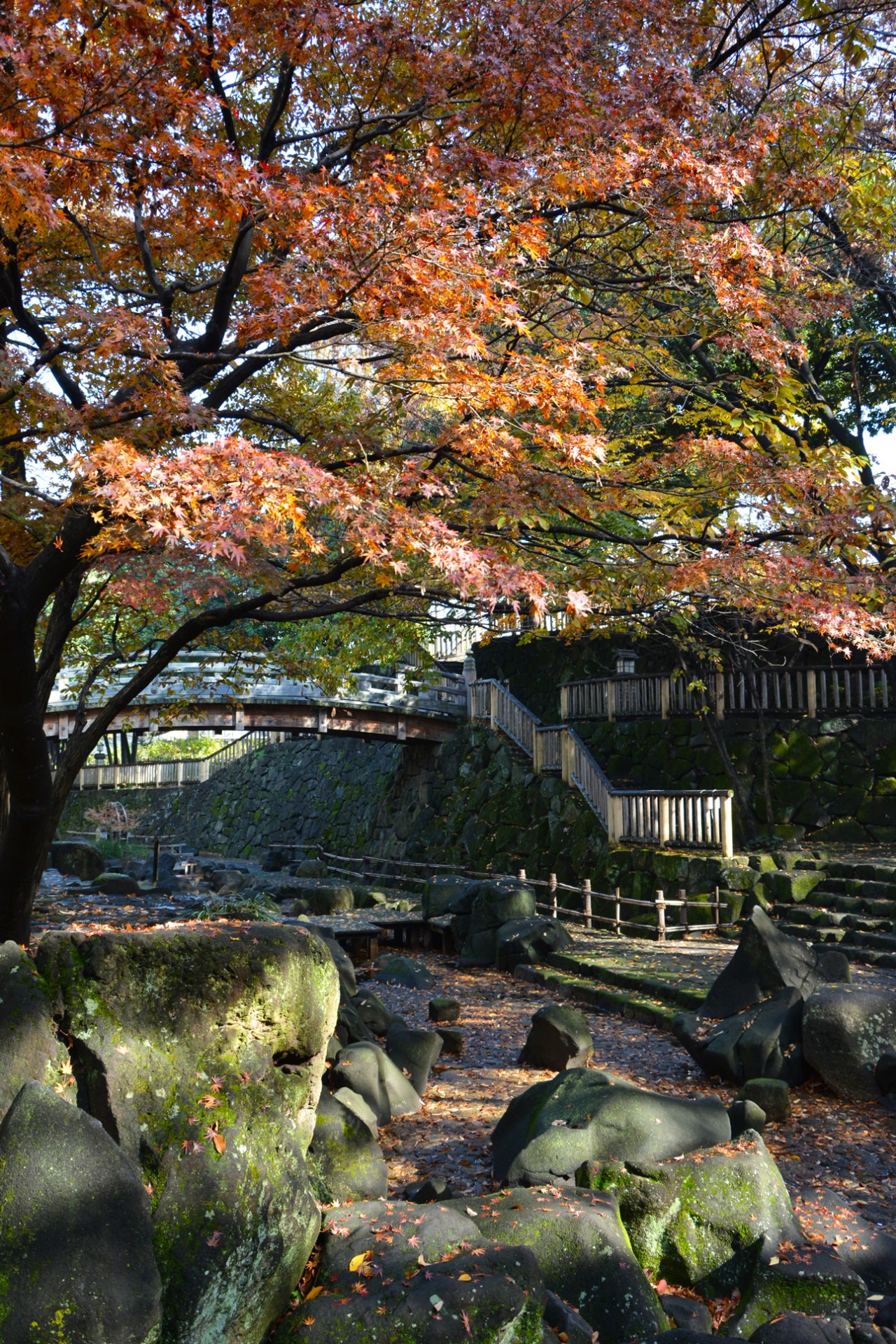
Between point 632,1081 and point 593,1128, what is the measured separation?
2620 mm

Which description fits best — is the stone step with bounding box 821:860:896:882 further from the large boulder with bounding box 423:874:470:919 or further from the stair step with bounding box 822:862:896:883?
the large boulder with bounding box 423:874:470:919

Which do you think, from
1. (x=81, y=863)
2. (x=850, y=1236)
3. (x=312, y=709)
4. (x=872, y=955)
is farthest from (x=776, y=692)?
(x=81, y=863)

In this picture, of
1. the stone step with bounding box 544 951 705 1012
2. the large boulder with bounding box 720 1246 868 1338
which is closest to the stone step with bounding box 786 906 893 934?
the stone step with bounding box 544 951 705 1012

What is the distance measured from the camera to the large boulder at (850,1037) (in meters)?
7.53

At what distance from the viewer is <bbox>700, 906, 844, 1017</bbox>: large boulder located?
8930mm

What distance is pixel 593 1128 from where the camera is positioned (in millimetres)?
5773

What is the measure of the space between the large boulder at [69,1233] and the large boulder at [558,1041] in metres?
5.10

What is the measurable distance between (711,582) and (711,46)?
4924 mm

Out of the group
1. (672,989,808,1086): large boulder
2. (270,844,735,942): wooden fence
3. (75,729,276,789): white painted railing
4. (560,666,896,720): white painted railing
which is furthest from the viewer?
(75,729,276,789): white painted railing

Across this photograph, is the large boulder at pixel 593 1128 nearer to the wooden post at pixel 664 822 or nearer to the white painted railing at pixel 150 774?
the wooden post at pixel 664 822

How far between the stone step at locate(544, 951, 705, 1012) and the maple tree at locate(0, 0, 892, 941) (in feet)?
14.5

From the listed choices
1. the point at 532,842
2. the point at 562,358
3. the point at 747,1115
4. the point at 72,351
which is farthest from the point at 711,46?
the point at 532,842

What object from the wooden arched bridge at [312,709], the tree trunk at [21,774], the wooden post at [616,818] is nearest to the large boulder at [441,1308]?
the tree trunk at [21,774]

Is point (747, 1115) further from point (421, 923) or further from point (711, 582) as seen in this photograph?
point (421, 923)
